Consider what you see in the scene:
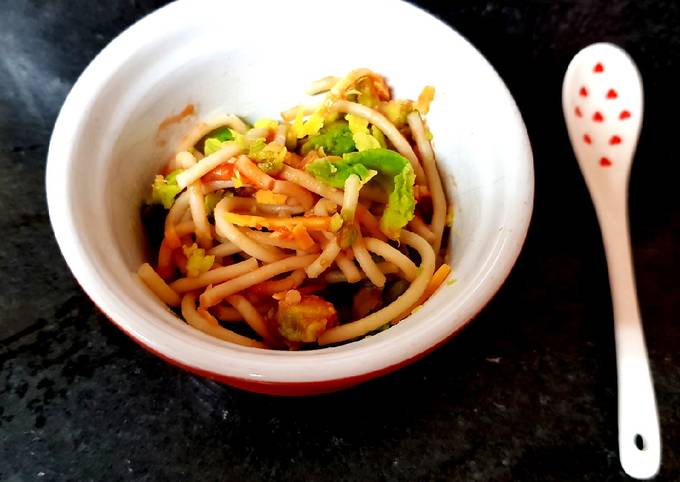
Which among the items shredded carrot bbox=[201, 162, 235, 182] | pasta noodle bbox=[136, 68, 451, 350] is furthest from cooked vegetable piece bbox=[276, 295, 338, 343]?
shredded carrot bbox=[201, 162, 235, 182]

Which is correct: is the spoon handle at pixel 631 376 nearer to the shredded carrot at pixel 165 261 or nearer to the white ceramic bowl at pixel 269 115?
the white ceramic bowl at pixel 269 115

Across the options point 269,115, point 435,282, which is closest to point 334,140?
point 269,115

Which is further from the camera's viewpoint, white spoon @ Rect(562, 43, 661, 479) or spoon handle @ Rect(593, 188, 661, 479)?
white spoon @ Rect(562, 43, 661, 479)

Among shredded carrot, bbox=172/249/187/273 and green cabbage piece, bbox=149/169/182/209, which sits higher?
green cabbage piece, bbox=149/169/182/209

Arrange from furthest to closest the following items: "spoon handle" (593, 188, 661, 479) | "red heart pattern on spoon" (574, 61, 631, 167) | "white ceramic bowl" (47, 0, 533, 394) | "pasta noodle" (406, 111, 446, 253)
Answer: "red heart pattern on spoon" (574, 61, 631, 167), "pasta noodle" (406, 111, 446, 253), "spoon handle" (593, 188, 661, 479), "white ceramic bowl" (47, 0, 533, 394)

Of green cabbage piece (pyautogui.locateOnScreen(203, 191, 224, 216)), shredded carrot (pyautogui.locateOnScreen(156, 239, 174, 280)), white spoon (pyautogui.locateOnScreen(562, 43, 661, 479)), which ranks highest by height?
white spoon (pyautogui.locateOnScreen(562, 43, 661, 479))

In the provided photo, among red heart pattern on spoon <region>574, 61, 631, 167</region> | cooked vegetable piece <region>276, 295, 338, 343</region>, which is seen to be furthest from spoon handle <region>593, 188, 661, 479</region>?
cooked vegetable piece <region>276, 295, 338, 343</region>

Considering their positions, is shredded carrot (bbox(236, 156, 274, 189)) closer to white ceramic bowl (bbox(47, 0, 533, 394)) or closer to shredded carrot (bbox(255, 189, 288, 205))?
shredded carrot (bbox(255, 189, 288, 205))

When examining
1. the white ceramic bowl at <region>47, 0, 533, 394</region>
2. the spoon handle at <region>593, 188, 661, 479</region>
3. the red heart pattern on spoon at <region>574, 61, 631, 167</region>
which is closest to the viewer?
the white ceramic bowl at <region>47, 0, 533, 394</region>
